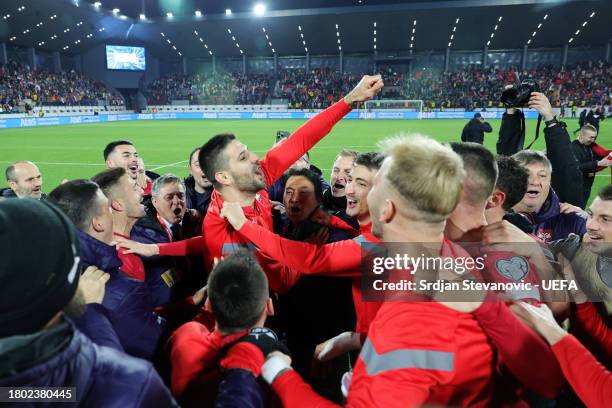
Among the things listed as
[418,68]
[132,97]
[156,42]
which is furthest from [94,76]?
[418,68]

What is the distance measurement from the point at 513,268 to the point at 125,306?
6.73ft

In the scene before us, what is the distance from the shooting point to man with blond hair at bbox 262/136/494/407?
4.46 ft

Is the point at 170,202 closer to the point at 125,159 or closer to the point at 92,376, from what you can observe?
the point at 125,159

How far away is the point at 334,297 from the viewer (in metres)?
3.25

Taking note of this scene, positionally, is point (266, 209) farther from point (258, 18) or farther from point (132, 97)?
point (132, 97)

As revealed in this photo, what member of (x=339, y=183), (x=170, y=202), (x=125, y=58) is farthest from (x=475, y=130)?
(x=125, y=58)

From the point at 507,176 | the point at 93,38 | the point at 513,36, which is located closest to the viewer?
the point at 507,176

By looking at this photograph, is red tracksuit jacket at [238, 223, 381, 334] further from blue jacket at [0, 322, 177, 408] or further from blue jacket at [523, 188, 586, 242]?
blue jacket at [523, 188, 586, 242]

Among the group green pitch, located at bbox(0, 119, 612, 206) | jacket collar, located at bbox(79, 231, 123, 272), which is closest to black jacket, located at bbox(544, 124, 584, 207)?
jacket collar, located at bbox(79, 231, 123, 272)

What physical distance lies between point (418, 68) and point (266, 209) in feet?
165

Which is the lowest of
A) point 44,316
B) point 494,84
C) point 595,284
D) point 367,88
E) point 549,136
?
point 595,284

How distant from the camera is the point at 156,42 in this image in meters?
51.8

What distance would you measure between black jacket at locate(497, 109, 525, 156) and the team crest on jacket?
2.65 metres

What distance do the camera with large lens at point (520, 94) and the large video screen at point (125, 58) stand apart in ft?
182
